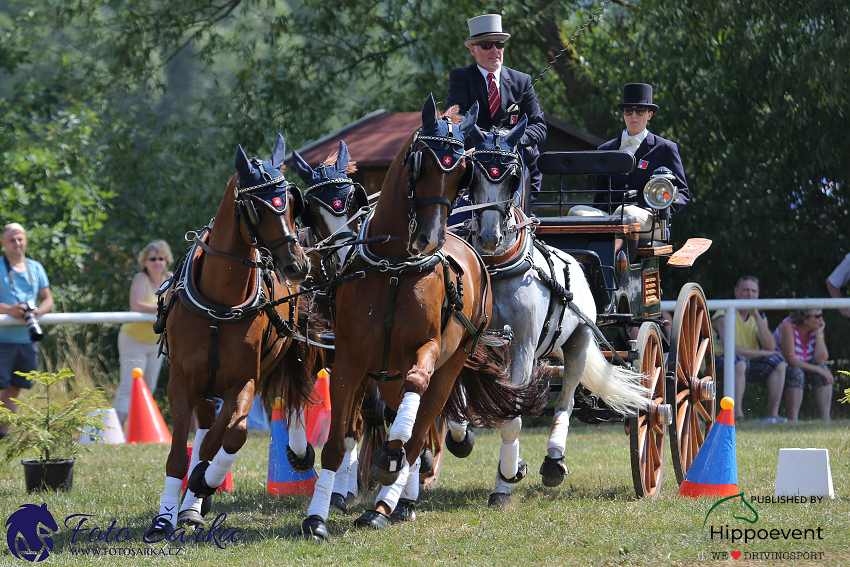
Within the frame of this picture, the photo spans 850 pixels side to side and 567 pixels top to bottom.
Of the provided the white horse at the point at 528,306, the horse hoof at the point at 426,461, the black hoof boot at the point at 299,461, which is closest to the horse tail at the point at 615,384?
the white horse at the point at 528,306

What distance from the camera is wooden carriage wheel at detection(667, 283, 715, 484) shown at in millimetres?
6605

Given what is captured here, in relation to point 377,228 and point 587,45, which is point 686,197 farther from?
point 587,45

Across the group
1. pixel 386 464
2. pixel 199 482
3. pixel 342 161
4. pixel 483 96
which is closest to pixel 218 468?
pixel 199 482

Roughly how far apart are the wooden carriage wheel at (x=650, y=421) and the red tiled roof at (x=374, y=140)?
16.5 ft

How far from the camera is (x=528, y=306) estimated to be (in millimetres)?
5664

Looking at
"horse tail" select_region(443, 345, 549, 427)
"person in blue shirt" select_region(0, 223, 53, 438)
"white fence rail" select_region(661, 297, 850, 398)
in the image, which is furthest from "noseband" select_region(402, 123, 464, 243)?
"white fence rail" select_region(661, 297, 850, 398)

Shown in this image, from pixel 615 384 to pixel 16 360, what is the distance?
212 inches

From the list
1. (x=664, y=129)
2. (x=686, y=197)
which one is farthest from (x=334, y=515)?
(x=664, y=129)

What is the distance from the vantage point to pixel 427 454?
6.10 meters

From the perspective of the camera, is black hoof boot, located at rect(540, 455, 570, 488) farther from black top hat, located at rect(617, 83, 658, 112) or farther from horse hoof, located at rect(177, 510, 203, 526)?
black top hat, located at rect(617, 83, 658, 112)

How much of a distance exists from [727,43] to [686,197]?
4736mm

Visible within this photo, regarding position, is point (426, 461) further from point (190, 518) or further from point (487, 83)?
point (487, 83)

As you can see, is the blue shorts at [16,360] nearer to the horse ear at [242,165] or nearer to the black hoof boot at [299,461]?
→ the black hoof boot at [299,461]

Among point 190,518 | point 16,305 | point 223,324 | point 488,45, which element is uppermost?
point 488,45
